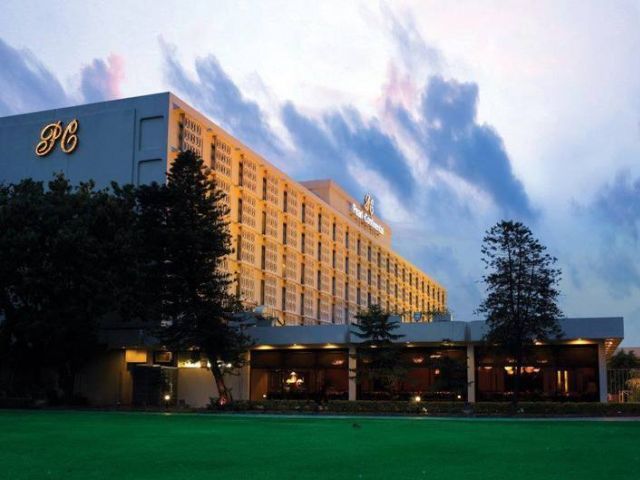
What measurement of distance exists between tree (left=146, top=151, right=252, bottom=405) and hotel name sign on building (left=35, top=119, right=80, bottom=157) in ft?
45.7

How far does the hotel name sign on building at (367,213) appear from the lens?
3471 inches

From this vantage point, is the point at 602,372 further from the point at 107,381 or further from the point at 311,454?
the point at 311,454

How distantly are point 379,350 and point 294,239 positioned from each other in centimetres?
2729

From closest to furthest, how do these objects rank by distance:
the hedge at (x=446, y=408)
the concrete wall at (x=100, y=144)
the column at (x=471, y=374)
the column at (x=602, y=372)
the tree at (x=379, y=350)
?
the hedge at (x=446, y=408)
the tree at (x=379, y=350)
the column at (x=602, y=372)
the column at (x=471, y=374)
the concrete wall at (x=100, y=144)

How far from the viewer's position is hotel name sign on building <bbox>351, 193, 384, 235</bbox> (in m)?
88.2

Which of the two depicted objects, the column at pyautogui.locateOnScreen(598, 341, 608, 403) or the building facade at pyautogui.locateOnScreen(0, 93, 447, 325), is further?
the building facade at pyautogui.locateOnScreen(0, 93, 447, 325)

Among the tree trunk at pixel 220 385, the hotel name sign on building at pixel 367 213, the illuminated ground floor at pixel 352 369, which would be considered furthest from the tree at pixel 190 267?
the hotel name sign on building at pixel 367 213

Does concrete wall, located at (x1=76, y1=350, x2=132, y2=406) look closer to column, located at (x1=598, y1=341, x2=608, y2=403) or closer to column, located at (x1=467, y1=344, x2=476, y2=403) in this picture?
column, located at (x1=467, y1=344, x2=476, y2=403)

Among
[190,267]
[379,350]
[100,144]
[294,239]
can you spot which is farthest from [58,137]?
[379,350]

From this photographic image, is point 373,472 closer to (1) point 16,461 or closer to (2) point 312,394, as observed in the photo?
(1) point 16,461

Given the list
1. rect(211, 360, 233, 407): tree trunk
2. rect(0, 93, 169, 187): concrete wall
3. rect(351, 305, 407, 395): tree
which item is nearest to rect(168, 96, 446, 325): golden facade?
rect(0, 93, 169, 187): concrete wall

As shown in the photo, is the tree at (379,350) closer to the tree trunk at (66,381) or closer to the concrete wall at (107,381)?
the concrete wall at (107,381)

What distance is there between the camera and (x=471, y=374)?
46.4m

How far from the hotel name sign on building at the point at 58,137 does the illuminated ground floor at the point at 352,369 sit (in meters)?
14.5
